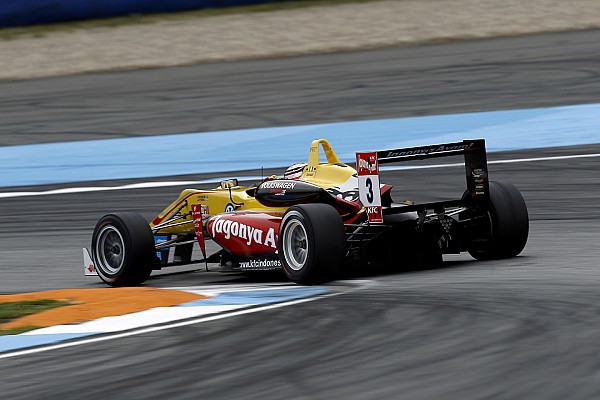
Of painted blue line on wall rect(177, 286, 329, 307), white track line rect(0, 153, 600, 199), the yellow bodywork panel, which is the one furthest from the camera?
white track line rect(0, 153, 600, 199)

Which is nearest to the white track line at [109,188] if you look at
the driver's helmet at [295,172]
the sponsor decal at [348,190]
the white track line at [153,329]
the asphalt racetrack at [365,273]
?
the asphalt racetrack at [365,273]

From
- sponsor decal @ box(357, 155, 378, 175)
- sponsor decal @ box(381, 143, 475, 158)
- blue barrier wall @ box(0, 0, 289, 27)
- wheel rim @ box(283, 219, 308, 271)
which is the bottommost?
wheel rim @ box(283, 219, 308, 271)

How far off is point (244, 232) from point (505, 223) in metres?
2.07

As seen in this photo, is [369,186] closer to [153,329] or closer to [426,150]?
[426,150]

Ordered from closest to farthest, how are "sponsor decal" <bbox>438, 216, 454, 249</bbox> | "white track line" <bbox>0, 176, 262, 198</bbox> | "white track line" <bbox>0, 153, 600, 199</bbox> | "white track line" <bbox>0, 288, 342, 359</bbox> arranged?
"white track line" <bbox>0, 288, 342, 359</bbox>
"sponsor decal" <bbox>438, 216, 454, 249</bbox>
"white track line" <bbox>0, 153, 600, 199</bbox>
"white track line" <bbox>0, 176, 262, 198</bbox>

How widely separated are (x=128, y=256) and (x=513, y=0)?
15.0 metres

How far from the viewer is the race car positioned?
870 centimetres

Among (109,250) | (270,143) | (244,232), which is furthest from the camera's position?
(270,143)

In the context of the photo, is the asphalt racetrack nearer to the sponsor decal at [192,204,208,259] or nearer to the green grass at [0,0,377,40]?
the sponsor decal at [192,204,208,259]

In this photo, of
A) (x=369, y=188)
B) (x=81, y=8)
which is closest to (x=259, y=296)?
(x=369, y=188)

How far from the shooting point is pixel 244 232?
31.4 ft

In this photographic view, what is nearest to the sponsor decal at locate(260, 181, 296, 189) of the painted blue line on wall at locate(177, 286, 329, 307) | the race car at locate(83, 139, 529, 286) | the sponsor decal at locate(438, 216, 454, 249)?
the race car at locate(83, 139, 529, 286)

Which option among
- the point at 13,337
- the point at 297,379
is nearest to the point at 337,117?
the point at 13,337

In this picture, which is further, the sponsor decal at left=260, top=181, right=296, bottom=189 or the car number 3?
the sponsor decal at left=260, top=181, right=296, bottom=189
